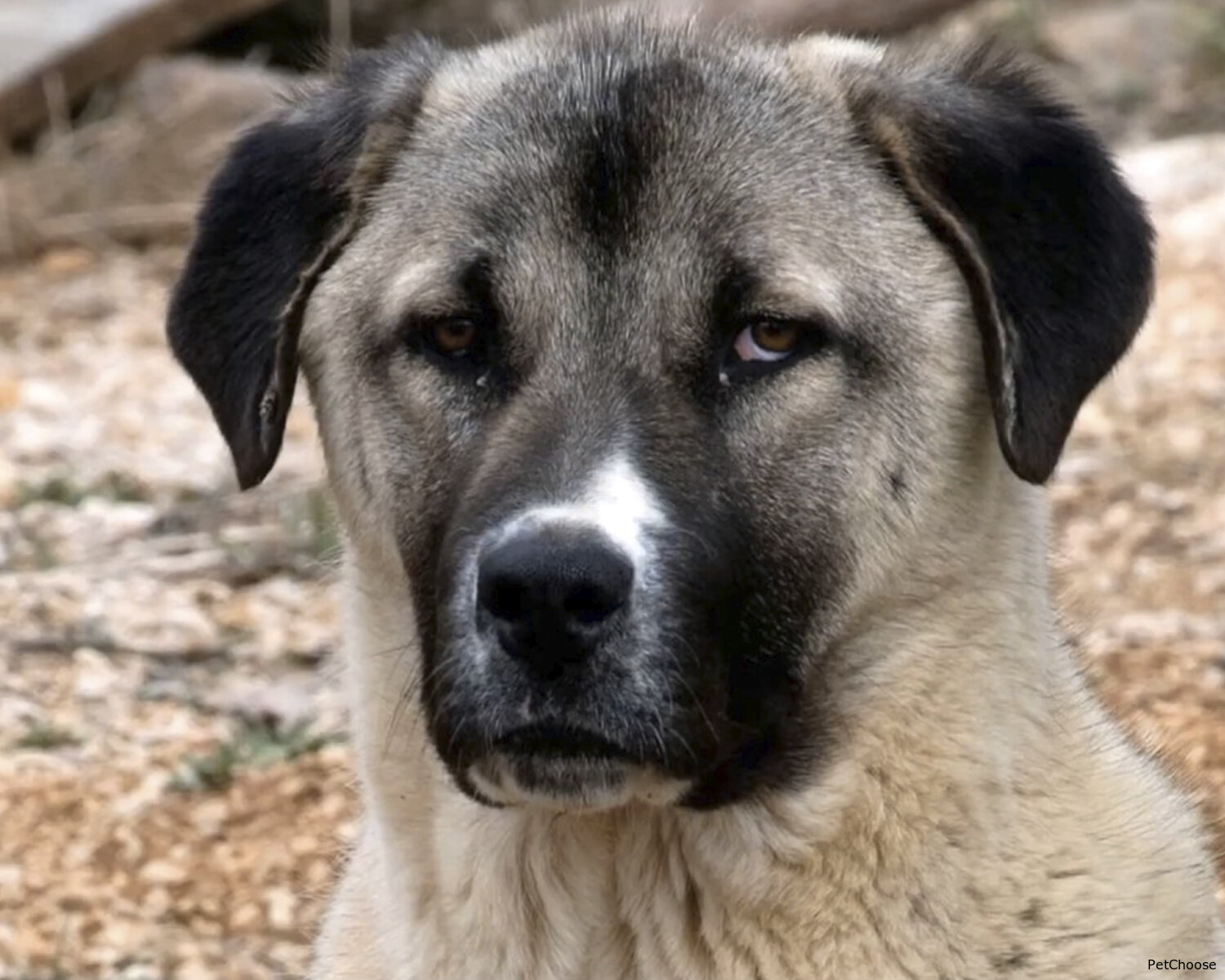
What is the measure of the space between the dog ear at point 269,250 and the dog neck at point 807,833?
540 mm

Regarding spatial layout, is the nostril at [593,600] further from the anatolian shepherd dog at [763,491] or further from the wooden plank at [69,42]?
the wooden plank at [69,42]

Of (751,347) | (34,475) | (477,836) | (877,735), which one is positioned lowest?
(34,475)

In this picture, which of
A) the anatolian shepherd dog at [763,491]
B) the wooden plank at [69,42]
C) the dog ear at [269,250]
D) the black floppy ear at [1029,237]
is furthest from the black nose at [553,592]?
the wooden plank at [69,42]

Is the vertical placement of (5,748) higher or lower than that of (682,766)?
lower

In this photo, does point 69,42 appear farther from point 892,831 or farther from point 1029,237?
point 892,831

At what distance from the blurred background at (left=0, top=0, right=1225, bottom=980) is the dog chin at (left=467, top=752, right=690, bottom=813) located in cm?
137

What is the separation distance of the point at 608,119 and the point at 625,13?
0.54 metres

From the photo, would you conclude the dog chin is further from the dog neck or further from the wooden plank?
the wooden plank

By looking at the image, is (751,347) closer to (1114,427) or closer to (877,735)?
(877,735)

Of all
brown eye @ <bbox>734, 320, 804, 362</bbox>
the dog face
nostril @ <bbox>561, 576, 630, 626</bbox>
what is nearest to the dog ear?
the dog face

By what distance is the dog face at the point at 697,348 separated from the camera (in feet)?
11.8

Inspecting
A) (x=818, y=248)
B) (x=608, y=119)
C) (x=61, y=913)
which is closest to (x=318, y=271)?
(x=608, y=119)

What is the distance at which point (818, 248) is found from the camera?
3.89 metres

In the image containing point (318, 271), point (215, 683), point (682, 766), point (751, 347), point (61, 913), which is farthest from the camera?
point (215, 683)
